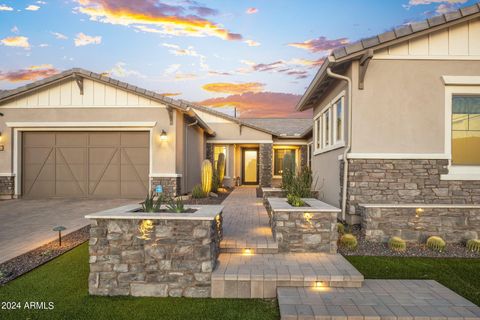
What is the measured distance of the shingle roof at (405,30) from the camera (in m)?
5.65

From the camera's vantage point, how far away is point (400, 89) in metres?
5.96

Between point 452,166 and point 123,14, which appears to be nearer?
point 452,166

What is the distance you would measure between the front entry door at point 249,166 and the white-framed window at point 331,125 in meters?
7.74

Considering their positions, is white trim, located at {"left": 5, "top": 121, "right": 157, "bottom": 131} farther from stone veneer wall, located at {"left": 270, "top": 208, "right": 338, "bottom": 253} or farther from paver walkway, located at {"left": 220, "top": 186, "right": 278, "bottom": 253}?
stone veneer wall, located at {"left": 270, "top": 208, "right": 338, "bottom": 253}

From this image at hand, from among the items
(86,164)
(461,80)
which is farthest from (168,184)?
(461,80)

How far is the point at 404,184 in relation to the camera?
596cm

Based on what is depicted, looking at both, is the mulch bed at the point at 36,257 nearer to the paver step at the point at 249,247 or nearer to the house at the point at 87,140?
the paver step at the point at 249,247

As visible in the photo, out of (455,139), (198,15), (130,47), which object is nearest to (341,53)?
(455,139)

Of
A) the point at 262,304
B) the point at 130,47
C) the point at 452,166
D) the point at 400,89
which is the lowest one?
the point at 262,304

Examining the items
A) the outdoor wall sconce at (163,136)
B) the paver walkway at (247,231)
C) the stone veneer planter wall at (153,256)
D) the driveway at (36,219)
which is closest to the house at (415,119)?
the paver walkway at (247,231)

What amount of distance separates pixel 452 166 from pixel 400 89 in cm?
184

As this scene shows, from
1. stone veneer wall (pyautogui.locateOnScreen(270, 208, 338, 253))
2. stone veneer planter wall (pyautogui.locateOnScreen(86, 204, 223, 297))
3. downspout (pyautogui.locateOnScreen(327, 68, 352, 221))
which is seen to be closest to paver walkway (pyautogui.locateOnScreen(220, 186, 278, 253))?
stone veneer wall (pyautogui.locateOnScreen(270, 208, 338, 253))

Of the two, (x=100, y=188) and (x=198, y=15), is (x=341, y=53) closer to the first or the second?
(x=198, y=15)

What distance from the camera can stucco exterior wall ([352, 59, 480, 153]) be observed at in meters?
5.93
